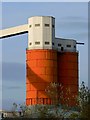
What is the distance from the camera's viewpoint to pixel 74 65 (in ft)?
332

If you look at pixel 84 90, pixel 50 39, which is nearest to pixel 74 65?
pixel 50 39

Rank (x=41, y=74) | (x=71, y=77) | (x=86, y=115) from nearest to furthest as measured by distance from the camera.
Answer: (x=86, y=115)
(x=41, y=74)
(x=71, y=77)

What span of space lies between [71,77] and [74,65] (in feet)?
9.17

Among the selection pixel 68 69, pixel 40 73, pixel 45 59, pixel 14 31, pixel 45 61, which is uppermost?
pixel 14 31

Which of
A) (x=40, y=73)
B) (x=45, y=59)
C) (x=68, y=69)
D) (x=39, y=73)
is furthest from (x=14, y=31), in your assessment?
(x=68, y=69)

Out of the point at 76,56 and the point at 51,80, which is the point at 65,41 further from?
the point at 51,80

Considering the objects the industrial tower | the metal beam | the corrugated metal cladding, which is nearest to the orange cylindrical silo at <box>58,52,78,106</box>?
the industrial tower

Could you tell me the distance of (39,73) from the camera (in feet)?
310

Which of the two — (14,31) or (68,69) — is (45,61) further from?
(14,31)

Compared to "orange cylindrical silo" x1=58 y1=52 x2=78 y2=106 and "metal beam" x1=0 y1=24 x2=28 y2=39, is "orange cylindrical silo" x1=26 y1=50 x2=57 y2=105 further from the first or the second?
"metal beam" x1=0 y1=24 x2=28 y2=39

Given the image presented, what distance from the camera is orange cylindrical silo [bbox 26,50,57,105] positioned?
9412cm

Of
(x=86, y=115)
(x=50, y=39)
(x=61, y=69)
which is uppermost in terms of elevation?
(x=50, y=39)

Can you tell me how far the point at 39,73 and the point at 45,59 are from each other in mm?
3269

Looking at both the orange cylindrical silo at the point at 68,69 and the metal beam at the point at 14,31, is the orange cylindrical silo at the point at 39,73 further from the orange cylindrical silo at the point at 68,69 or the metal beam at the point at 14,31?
the metal beam at the point at 14,31
